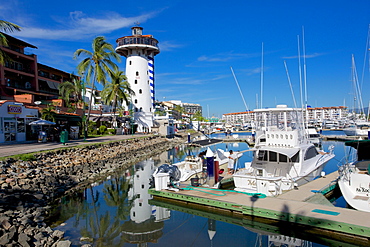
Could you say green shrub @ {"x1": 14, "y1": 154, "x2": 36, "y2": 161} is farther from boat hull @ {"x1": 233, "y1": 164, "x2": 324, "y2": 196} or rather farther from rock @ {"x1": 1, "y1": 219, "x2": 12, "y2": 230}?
boat hull @ {"x1": 233, "y1": 164, "x2": 324, "y2": 196}

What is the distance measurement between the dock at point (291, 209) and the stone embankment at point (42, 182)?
6020mm

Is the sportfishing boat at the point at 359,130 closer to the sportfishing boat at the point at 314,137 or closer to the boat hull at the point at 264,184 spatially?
the sportfishing boat at the point at 314,137

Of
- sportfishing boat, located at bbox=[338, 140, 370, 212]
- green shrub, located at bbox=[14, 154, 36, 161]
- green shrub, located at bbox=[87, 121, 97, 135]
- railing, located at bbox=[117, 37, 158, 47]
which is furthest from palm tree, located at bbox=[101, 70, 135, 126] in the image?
sportfishing boat, located at bbox=[338, 140, 370, 212]

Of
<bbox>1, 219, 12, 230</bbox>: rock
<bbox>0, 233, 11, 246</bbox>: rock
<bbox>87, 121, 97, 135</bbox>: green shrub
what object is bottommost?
<bbox>0, 233, 11, 246</bbox>: rock

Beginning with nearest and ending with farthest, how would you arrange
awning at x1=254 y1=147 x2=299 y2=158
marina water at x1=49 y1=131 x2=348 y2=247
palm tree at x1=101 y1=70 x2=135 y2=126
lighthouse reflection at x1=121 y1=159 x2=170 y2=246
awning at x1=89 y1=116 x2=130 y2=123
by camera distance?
marina water at x1=49 y1=131 x2=348 y2=247 → lighthouse reflection at x1=121 y1=159 x2=170 y2=246 → awning at x1=254 y1=147 x2=299 y2=158 → awning at x1=89 y1=116 x2=130 y2=123 → palm tree at x1=101 y1=70 x2=135 y2=126

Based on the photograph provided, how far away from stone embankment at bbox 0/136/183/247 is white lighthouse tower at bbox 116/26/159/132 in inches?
1029

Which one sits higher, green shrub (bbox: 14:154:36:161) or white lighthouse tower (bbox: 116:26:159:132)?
white lighthouse tower (bbox: 116:26:159:132)

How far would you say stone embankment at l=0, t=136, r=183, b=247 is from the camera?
9.45 metres

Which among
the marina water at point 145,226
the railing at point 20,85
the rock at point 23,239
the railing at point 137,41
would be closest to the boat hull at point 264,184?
the marina water at point 145,226

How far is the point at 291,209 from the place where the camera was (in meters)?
11.2

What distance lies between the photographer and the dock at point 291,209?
9.55 metres

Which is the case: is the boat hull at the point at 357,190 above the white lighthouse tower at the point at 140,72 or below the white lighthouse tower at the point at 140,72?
below

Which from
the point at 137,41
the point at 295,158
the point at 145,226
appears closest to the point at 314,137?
the point at 295,158

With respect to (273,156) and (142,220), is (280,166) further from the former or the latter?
(142,220)
